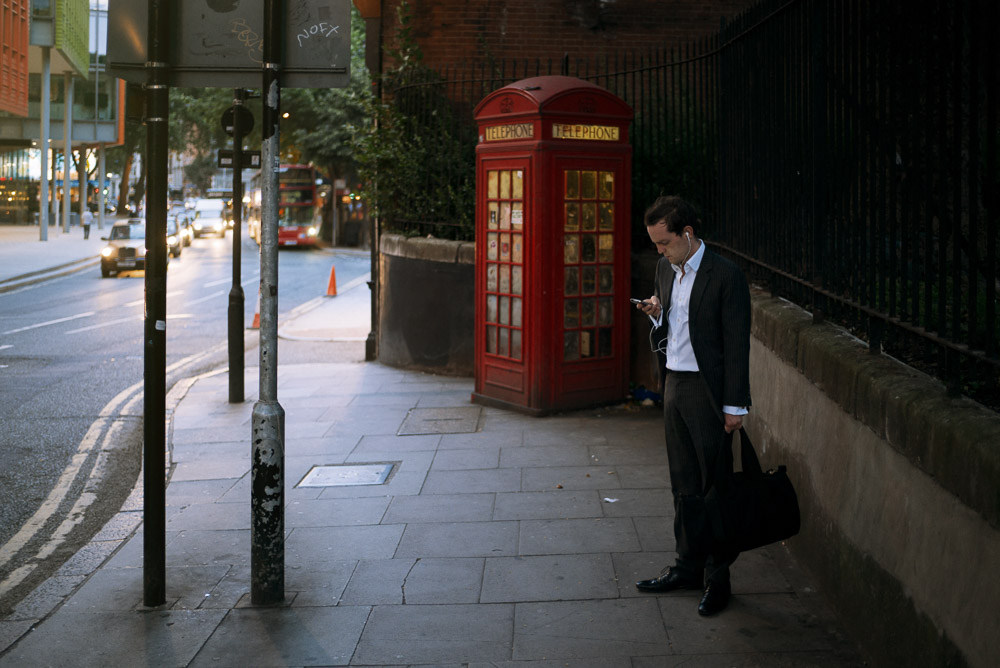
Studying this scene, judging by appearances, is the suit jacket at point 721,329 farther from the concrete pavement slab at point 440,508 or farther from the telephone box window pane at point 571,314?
the telephone box window pane at point 571,314

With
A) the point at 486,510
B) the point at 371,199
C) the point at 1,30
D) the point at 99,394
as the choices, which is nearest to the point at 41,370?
the point at 99,394

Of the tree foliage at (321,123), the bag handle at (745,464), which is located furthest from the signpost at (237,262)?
the tree foliage at (321,123)

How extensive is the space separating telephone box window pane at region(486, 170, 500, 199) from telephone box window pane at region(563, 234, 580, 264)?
0.85m

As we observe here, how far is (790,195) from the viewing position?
20.4 ft

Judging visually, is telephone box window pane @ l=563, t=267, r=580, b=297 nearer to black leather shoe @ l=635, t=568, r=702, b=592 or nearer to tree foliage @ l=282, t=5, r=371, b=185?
black leather shoe @ l=635, t=568, r=702, b=592

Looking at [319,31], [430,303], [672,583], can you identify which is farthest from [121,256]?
[672,583]

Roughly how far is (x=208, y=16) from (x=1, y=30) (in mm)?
36530

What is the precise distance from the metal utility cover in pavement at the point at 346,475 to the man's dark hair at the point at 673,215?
135 inches

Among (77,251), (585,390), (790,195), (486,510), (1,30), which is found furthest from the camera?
(77,251)

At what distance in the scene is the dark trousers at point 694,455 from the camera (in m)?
4.93

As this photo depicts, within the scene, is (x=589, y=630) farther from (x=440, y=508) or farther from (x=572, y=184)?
(x=572, y=184)

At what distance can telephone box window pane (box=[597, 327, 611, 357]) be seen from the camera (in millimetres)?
10242

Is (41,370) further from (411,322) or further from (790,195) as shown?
(790,195)

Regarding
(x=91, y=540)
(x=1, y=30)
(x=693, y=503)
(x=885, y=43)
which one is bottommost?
(x=91, y=540)
